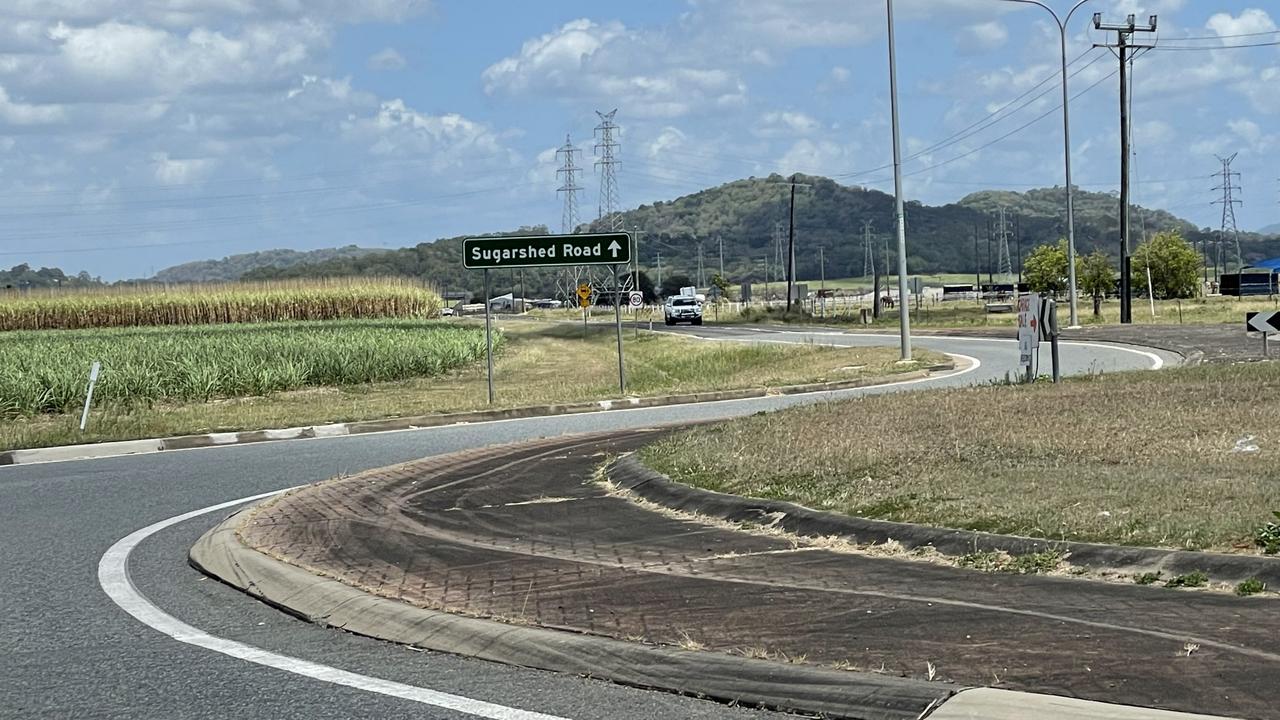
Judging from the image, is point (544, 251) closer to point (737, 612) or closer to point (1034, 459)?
point (1034, 459)

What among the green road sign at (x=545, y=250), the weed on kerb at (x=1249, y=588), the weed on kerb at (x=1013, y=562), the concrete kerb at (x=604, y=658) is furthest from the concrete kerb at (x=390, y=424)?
the weed on kerb at (x=1249, y=588)

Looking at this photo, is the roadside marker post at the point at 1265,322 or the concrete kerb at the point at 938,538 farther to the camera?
the roadside marker post at the point at 1265,322

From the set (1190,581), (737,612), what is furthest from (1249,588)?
(737,612)

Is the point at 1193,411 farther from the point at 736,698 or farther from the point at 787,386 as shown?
the point at 787,386

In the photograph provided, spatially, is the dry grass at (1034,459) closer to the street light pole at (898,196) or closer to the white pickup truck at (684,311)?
the street light pole at (898,196)

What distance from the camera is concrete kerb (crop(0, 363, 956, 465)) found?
797 inches

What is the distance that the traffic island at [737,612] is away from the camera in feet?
18.8

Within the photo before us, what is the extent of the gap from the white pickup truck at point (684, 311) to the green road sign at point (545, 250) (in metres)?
53.9

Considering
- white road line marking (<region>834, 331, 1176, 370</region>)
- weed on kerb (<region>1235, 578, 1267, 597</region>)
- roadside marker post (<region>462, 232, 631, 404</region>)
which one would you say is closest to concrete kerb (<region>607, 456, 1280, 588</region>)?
weed on kerb (<region>1235, 578, 1267, 597</region>)

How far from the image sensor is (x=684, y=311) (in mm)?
80750

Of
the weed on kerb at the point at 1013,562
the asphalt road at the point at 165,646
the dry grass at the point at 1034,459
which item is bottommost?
the asphalt road at the point at 165,646

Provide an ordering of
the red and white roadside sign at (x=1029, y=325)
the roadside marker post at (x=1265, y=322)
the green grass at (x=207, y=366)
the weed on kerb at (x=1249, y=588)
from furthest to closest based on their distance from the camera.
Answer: the green grass at (x=207, y=366)
the roadside marker post at (x=1265, y=322)
the red and white roadside sign at (x=1029, y=325)
the weed on kerb at (x=1249, y=588)

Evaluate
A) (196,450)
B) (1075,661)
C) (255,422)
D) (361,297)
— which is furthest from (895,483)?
(361,297)

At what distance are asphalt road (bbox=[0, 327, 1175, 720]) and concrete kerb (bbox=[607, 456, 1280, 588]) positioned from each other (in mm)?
2620
